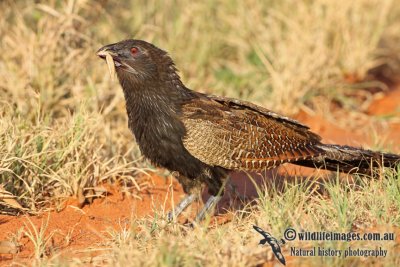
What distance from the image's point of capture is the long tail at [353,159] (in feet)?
17.4

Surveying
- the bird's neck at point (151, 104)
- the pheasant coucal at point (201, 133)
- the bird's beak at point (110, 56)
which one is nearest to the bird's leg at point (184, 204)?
the pheasant coucal at point (201, 133)

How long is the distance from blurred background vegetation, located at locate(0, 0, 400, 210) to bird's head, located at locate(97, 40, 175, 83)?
2.63 feet

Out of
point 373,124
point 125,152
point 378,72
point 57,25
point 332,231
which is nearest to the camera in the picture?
point 332,231

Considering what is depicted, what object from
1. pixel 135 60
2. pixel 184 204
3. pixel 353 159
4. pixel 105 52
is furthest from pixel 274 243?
pixel 105 52

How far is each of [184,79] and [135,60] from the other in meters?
3.07

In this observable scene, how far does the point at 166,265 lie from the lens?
12.6 feet

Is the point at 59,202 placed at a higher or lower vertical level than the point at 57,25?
lower

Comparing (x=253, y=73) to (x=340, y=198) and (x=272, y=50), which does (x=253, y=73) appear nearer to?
(x=272, y=50)

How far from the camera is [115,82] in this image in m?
7.27

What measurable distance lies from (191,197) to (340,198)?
120cm

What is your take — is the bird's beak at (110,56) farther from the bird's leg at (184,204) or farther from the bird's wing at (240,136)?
the bird's leg at (184,204)

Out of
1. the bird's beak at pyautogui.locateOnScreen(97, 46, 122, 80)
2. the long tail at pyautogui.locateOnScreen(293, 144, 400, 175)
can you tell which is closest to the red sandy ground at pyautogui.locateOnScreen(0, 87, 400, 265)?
the long tail at pyautogui.locateOnScreen(293, 144, 400, 175)

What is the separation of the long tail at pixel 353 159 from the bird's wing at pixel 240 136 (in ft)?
0.33

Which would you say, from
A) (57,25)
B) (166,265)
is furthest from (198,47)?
(166,265)
